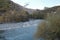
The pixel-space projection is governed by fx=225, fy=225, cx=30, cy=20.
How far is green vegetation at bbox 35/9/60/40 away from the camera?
881 cm

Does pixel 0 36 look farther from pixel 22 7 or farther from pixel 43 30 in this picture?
pixel 22 7

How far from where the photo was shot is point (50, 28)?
891 centimetres

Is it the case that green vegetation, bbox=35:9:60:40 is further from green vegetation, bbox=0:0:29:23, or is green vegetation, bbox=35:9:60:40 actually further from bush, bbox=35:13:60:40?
green vegetation, bbox=0:0:29:23

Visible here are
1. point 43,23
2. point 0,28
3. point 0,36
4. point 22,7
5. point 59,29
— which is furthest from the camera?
point 22,7

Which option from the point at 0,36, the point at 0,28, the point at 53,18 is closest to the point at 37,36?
the point at 53,18

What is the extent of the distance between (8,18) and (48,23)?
10.8 m

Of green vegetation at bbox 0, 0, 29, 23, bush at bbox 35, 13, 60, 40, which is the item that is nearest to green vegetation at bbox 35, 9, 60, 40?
bush at bbox 35, 13, 60, 40

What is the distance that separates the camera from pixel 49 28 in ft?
29.3

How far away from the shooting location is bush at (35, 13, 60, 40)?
28.9 feet

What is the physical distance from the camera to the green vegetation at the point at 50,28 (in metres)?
8.81

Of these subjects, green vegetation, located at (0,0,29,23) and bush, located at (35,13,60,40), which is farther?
green vegetation, located at (0,0,29,23)

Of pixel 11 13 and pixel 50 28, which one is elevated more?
pixel 50 28

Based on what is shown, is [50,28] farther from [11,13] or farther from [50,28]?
[11,13]

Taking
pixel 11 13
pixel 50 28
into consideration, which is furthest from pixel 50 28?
pixel 11 13
